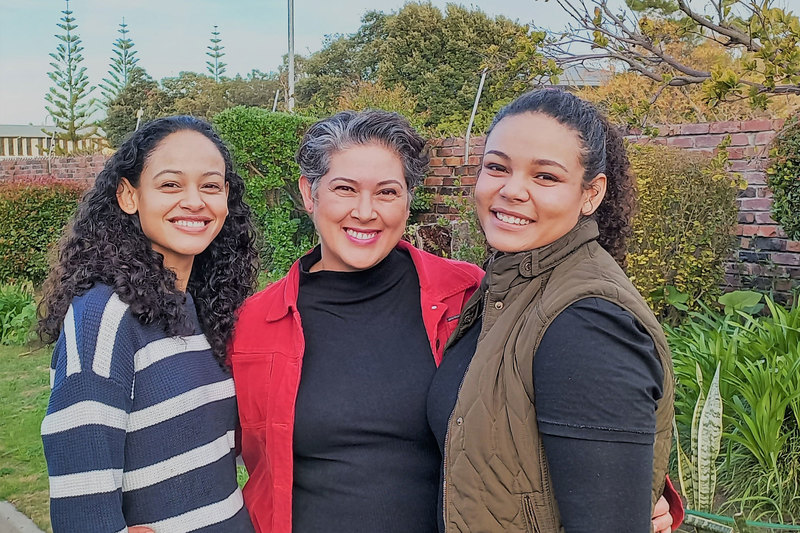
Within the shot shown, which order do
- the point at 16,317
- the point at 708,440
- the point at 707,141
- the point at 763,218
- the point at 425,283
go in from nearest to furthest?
the point at 425,283 → the point at 708,440 → the point at 763,218 → the point at 707,141 → the point at 16,317

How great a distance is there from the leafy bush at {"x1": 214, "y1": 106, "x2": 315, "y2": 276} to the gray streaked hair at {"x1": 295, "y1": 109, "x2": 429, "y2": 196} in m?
5.83

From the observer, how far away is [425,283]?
87.3 inches

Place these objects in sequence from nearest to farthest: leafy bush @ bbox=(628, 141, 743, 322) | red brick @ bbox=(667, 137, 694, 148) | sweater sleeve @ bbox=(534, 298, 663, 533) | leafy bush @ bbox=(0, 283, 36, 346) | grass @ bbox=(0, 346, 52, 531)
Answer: sweater sleeve @ bbox=(534, 298, 663, 533), grass @ bbox=(0, 346, 52, 531), leafy bush @ bbox=(628, 141, 743, 322), red brick @ bbox=(667, 137, 694, 148), leafy bush @ bbox=(0, 283, 36, 346)

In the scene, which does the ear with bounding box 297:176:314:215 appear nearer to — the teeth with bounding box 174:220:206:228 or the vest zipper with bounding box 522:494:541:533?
the teeth with bounding box 174:220:206:228

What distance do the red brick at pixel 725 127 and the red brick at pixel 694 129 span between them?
0.05m

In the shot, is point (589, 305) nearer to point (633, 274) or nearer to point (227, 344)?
point (227, 344)

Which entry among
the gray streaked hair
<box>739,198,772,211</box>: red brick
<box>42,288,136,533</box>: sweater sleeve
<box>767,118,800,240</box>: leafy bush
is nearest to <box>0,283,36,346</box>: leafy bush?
the gray streaked hair

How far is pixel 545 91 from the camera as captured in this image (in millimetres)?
1662

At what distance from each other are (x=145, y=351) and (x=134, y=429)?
0.60ft

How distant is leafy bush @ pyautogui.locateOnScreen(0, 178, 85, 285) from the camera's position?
9273 mm

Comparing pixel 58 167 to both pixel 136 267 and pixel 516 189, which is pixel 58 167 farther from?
pixel 516 189

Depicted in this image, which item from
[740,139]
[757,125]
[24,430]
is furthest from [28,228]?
[757,125]

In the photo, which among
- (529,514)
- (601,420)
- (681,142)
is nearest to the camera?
(601,420)

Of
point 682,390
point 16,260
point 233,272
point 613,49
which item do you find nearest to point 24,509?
point 233,272
